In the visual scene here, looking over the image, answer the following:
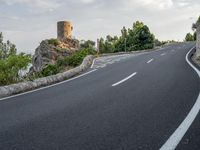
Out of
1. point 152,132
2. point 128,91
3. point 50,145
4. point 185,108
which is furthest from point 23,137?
point 128,91

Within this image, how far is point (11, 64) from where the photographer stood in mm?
50344

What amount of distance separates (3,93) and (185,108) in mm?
6374

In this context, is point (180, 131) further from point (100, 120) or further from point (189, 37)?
point (189, 37)

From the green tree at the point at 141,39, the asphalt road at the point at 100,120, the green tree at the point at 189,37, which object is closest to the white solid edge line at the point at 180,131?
Answer: the asphalt road at the point at 100,120

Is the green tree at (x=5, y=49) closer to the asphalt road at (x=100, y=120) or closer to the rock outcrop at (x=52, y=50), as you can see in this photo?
the rock outcrop at (x=52, y=50)

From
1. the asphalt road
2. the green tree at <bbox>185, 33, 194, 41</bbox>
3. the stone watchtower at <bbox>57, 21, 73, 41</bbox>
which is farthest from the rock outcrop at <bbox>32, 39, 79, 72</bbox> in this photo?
the green tree at <bbox>185, 33, 194, 41</bbox>

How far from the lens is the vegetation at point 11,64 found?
14.2 m

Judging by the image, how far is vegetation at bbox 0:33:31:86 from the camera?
14209mm

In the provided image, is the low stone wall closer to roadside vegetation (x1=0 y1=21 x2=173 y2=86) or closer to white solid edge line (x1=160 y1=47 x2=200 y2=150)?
roadside vegetation (x1=0 y1=21 x2=173 y2=86)

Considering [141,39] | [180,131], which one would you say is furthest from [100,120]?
[141,39]

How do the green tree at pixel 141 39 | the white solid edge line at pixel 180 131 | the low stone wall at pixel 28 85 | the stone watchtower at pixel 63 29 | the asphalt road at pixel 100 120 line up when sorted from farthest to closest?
the green tree at pixel 141 39
the stone watchtower at pixel 63 29
the low stone wall at pixel 28 85
the asphalt road at pixel 100 120
the white solid edge line at pixel 180 131

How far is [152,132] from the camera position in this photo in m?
5.54

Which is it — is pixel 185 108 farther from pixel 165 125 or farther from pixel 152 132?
pixel 152 132

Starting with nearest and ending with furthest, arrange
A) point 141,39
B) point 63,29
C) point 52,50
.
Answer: point 52,50
point 63,29
point 141,39
